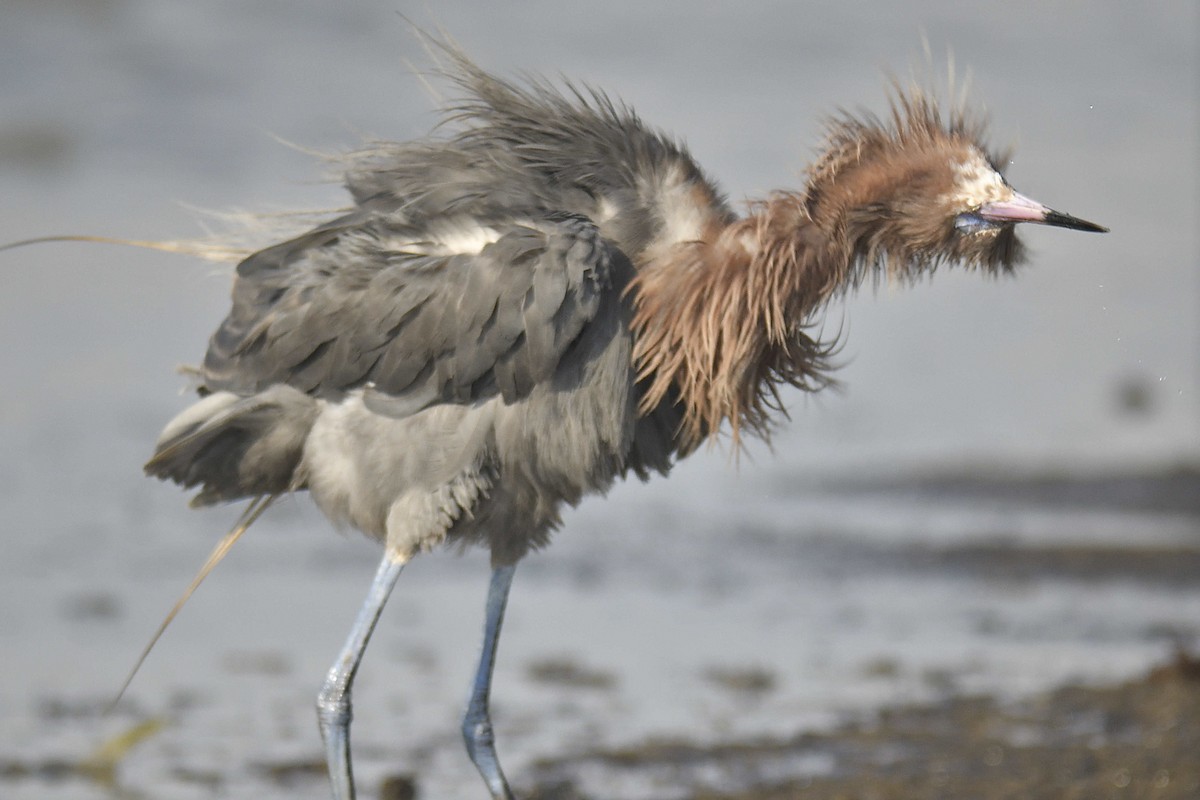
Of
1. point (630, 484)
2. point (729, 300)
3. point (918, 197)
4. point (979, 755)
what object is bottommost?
point (979, 755)

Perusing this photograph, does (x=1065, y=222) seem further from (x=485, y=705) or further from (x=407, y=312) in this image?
(x=485, y=705)

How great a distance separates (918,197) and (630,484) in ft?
15.5

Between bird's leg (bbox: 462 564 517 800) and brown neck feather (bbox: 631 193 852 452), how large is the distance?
0.83 meters

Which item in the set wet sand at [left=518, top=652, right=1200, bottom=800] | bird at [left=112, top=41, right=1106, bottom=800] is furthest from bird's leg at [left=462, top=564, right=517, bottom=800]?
wet sand at [left=518, top=652, right=1200, bottom=800]

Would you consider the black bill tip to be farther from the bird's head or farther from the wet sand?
the wet sand

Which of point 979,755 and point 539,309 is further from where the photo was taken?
point 979,755

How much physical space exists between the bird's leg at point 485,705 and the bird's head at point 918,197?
147cm

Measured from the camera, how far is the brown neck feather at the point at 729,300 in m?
4.66

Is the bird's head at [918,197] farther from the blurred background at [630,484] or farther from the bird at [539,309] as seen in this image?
the blurred background at [630,484]

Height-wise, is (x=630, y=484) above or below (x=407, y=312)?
below

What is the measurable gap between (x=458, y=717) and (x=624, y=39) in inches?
431

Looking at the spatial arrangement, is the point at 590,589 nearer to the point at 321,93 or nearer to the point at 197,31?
the point at 321,93

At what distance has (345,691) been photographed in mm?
4973

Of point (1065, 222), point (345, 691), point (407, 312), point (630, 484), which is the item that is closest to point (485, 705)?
point (345, 691)
